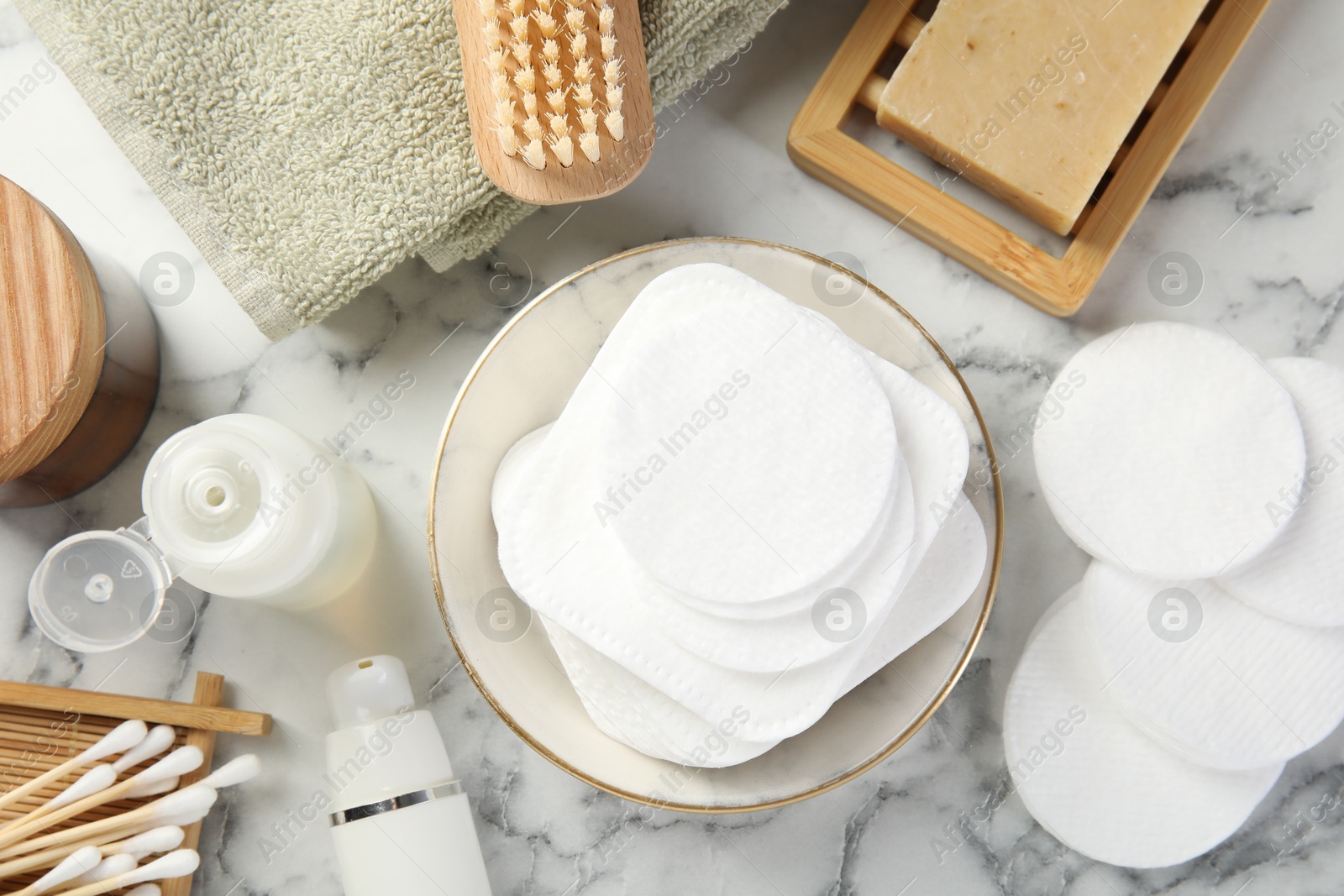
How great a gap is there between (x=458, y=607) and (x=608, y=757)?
128 millimetres

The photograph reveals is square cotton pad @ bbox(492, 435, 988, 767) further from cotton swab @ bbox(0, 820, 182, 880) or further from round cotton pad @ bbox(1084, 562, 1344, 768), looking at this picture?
cotton swab @ bbox(0, 820, 182, 880)

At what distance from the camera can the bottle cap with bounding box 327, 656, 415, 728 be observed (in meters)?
0.63

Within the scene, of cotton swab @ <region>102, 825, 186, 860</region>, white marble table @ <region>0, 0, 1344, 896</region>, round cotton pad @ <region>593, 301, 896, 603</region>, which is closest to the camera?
round cotton pad @ <region>593, 301, 896, 603</region>

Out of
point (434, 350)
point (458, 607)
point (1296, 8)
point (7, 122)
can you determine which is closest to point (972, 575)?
point (458, 607)

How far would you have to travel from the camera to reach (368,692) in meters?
0.63

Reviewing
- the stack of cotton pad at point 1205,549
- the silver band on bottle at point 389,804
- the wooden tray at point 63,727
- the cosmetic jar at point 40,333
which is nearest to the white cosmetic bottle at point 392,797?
the silver band on bottle at point 389,804

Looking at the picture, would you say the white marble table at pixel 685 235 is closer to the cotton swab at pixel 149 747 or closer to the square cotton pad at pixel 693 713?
the cotton swab at pixel 149 747

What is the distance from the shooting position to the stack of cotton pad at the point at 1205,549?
0.62m

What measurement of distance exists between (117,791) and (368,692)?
16cm

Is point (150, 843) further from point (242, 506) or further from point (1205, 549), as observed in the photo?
point (1205, 549)

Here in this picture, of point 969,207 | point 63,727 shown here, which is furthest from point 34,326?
point 969,207

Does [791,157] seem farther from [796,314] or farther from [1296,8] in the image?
[1296,8]

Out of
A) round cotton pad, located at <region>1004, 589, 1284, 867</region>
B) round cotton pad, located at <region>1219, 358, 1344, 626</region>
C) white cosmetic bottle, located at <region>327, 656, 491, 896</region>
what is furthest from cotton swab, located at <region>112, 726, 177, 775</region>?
round cotton pad, located at <region>1219, 358, 1344, 626</region>

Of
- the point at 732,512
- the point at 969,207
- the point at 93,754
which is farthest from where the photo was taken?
the point at 969,207
